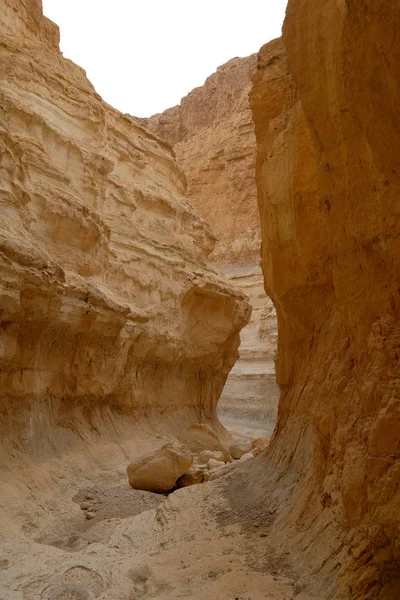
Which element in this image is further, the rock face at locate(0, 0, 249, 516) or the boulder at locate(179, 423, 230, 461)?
the boulder at locate(179, 423, 230, 461)

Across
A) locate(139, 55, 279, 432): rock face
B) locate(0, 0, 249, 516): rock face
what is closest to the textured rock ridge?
locate(139, 55, 279, 432): rock face

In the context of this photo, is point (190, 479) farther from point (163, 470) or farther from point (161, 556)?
point (161, 556)

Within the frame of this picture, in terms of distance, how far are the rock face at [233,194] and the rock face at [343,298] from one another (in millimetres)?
16688

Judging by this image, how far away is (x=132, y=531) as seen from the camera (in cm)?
600

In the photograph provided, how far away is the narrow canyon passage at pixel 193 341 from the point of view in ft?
11.4

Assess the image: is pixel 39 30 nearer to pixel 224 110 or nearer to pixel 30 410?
pixel 30 410

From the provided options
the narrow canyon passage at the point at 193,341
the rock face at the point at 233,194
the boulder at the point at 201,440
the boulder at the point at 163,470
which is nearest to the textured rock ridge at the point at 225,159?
the rock face at the point at 233,194

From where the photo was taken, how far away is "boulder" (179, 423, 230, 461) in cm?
1171

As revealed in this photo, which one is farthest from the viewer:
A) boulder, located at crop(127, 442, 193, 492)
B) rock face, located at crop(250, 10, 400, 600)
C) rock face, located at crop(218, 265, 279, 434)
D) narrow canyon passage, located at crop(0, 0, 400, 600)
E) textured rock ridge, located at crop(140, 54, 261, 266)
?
textured rock ridge, located at crop(140, 54, 261, 266)

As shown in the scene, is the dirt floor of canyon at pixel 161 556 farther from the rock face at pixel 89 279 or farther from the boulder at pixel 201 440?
the boulder at pixel 201 440

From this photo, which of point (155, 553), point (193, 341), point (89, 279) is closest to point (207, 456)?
point (89, 279)

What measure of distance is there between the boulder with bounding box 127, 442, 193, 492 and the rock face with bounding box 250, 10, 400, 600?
5.99 feet

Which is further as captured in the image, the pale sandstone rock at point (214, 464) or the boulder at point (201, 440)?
the boulder at point (201, 440)

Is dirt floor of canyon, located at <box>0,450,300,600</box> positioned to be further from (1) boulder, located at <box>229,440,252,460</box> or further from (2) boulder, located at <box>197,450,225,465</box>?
(1) boulder, located at <box>229,440,252,460</box>
